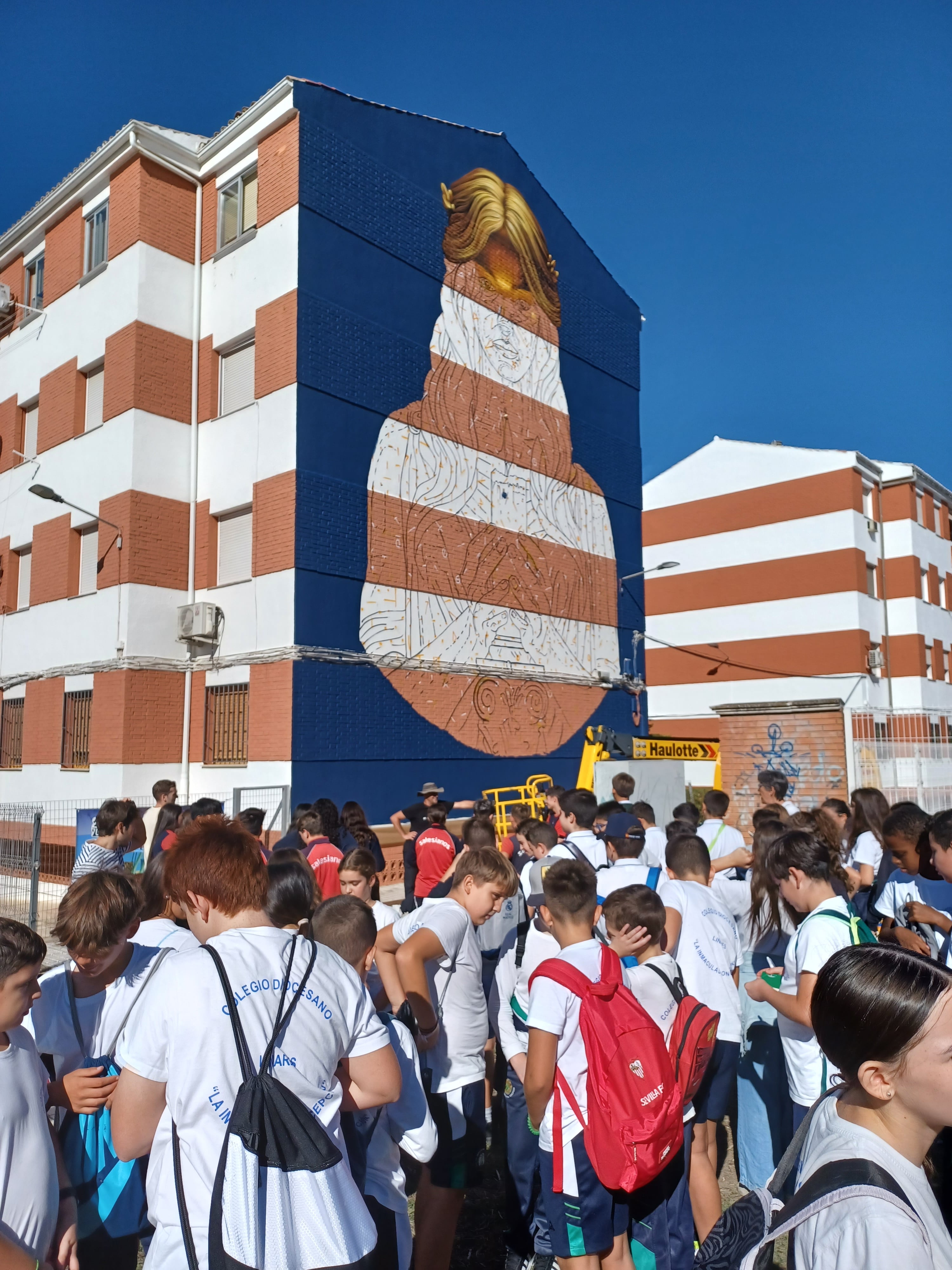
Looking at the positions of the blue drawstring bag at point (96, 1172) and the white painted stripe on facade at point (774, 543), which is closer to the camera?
the blue drawstring bag at point (96, 1172)

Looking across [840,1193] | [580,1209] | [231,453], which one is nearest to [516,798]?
[231,453]

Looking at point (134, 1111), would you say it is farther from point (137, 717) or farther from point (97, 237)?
point (97, 237)

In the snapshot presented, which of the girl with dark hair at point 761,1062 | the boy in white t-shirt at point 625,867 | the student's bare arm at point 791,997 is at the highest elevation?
the boy in white t-shirt at point 625,867

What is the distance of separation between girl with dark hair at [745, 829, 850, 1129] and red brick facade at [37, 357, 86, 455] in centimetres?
1725

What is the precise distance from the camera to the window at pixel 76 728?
16312 millimetres

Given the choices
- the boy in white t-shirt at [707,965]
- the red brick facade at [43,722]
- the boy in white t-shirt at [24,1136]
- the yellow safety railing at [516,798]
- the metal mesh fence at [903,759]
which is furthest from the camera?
the yellow safety railing at [516,798]

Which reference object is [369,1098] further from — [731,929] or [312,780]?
[312,780]

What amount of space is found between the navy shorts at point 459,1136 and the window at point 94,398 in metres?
16.4

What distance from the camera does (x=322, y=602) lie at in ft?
49.9

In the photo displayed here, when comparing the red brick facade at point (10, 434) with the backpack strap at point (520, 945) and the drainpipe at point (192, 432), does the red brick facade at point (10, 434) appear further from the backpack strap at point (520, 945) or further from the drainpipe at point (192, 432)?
the backpack strap at point (520, 945)

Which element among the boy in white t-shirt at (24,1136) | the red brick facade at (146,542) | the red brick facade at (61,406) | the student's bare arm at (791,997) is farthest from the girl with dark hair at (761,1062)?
the red brick facade at (61,406)

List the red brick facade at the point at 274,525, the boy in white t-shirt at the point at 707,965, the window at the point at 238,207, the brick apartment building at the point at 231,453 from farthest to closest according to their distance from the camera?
the window at the point at 238,207 < the brick apartment building at the point at 231,453 < the red brick facade at the point at 274,525 < the boy in white t-shirt at the point at 707,965

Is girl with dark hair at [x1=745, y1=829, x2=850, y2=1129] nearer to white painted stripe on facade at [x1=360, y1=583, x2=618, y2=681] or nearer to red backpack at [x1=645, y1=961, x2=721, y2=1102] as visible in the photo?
red backpack at [x1=645, y1=961, x2=721, y2=1102]

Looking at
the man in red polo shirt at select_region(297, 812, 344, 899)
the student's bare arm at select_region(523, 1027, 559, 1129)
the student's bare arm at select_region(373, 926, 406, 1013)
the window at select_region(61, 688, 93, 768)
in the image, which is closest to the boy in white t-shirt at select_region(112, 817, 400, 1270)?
the student's bare arm at select_region(523, 1027, 559, 1129)
